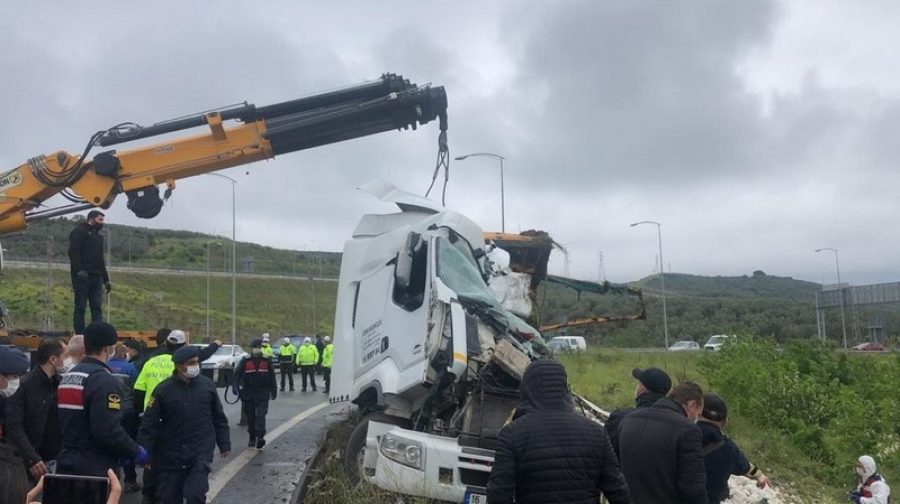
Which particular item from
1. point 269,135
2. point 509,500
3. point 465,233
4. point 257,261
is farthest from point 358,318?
point 257,261

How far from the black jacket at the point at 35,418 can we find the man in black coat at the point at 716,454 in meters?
4.19

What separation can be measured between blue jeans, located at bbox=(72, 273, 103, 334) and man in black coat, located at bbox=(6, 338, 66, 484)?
4.02 metres

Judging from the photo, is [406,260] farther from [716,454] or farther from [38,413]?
[716,454]

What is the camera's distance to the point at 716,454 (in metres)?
5.17

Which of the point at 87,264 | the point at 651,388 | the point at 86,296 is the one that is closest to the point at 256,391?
the point at 86,296

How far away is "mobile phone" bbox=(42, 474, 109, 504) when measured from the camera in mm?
2617

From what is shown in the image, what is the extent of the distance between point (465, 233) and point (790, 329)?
4956 centimetres

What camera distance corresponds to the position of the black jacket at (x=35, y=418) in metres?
Result: 5.18

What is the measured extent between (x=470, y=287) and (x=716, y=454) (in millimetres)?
3499

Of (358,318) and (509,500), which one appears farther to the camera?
(358,318)

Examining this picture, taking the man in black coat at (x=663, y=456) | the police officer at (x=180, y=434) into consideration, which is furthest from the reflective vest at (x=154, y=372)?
the man in black coat at (x=663, y=456)

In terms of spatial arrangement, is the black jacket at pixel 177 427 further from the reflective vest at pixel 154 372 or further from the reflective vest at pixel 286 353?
the reflective vest at pixel 286 353

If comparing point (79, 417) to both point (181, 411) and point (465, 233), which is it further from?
point (465, 233)

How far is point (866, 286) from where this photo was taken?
149 ft
